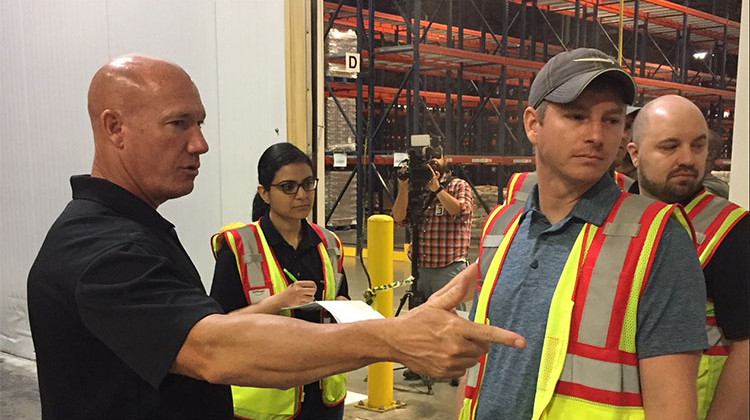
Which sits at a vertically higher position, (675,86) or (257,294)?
(675,86)

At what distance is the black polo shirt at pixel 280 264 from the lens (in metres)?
2.20

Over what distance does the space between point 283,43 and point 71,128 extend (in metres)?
2.04

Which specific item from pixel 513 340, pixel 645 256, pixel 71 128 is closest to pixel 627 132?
pixel 645 256

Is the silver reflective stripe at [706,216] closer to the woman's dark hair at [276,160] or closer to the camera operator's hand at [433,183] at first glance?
the woman's dark hair at [276,160]

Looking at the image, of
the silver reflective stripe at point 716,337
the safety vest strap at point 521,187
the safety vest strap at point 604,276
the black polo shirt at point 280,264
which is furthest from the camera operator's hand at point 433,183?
the safety vest strap at point 604,276

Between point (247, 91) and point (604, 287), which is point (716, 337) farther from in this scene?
point (247, 91)

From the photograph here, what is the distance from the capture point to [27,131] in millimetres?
4578

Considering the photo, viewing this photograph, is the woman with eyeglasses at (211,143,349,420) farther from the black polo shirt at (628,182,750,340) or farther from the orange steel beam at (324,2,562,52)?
the orange steel beam at (324,2,562,52)

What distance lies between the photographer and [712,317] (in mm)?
1427

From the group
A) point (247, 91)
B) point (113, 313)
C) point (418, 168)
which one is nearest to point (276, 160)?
point (247, 91)

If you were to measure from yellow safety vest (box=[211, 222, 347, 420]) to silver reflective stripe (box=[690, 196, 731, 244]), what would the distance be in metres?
1.24

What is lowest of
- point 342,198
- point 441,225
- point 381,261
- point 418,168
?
point 342,198

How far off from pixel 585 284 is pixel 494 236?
0.32 metres

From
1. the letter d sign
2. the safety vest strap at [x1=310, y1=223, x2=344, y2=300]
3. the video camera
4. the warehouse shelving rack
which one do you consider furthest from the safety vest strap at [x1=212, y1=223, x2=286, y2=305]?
the warehouse shelving rack
